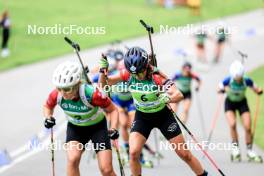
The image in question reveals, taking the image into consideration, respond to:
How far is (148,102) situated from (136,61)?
0.83 m

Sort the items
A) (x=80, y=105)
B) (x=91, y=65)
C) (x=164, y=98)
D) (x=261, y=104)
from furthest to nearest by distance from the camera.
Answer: (x=91, y=65), (x=261, y=104), (x=164, y=98), (x=80, y=105)

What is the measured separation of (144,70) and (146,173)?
3.00 m

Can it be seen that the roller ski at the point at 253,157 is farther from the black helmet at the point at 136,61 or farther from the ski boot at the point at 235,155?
the black helmet at the point at 136,61

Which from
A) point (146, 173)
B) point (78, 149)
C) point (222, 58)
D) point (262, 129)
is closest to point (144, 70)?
point (78, 149)

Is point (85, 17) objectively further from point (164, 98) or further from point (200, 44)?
point (164, 98)

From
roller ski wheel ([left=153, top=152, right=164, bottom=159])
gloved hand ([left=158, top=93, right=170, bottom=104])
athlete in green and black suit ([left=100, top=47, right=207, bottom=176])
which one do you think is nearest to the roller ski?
roller ski wheel ([left=153, top=152, right=164, bottom=159])

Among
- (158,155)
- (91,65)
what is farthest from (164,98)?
(91,65)

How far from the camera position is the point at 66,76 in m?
9.01

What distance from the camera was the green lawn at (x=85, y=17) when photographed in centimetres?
2691

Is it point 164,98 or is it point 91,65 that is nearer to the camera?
point 164,98

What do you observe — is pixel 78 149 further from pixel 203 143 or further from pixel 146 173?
pixel 203 143

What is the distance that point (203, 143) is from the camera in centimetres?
1449

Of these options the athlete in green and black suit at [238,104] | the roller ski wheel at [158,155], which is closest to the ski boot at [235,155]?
the athlete in green and black suit at [238,104]

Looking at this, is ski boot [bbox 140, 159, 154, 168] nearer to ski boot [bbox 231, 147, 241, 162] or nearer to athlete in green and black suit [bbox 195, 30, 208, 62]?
ski boot [bbox 231, 147, 241, 162]
